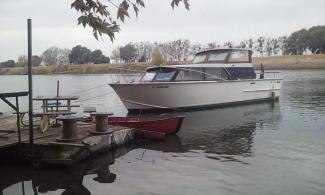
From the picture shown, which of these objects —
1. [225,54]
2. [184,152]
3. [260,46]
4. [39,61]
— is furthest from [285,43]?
[184,152]

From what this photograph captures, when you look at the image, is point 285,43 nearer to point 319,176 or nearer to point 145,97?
point 145,97

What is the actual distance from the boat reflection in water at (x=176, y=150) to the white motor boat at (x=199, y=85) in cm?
133

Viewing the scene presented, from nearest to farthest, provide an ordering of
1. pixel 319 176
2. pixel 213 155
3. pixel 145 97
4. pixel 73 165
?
pixel 319 176 < pixel 73 165 < pixel 213 155 < pixel 145 97

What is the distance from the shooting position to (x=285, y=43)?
122875mm

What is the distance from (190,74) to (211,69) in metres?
1.65

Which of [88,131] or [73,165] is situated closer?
[73,165]

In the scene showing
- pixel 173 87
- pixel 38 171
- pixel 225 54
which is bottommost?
pixel 38 171

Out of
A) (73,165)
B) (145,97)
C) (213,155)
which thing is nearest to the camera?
(73,165)

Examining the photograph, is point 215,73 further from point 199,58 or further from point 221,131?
point 221,131

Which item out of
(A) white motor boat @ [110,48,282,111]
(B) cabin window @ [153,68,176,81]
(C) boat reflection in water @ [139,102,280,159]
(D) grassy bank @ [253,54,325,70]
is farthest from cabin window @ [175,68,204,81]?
(D) grassy bank @ [253,54,325,70]

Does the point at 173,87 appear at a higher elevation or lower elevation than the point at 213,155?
higher

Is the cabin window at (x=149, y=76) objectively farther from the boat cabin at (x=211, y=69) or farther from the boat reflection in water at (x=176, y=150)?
the boat reflection in water at (x=176, y=150)

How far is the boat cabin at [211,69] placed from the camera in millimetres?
22609

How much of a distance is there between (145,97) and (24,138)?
10.8 metres
